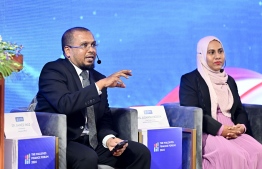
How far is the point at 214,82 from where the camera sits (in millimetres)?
5844

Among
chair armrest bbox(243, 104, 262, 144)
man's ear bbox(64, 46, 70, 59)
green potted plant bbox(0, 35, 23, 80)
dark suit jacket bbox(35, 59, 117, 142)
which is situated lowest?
chair armrest bbox(243, 104, 262, 144)

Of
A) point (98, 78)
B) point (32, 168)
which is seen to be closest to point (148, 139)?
point (98, 78)

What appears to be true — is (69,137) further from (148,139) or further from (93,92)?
(148,139)

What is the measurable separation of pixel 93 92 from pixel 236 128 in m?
1.57

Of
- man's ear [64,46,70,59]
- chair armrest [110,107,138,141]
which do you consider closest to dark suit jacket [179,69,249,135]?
chair armrest [110,107,138,141]

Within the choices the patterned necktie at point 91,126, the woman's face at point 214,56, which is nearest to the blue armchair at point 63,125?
the patterned necktie at point 91,126

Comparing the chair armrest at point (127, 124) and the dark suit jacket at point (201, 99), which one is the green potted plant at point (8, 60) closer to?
the chair armrest at point (127, 124)

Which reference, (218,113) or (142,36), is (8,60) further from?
(142,36)

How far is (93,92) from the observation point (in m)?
4.65

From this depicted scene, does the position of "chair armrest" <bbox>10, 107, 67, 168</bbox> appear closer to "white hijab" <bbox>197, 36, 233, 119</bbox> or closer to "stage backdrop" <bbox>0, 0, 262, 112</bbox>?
"stage backdrop" <bbox>0, 0, 262, 112</bbox>

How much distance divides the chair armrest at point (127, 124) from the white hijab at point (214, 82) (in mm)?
1026

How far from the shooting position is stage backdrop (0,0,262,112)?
5902 mm

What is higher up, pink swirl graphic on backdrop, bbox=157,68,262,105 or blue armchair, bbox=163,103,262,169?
pink swirl graphic on backdrop, bbox=157,68,262,105

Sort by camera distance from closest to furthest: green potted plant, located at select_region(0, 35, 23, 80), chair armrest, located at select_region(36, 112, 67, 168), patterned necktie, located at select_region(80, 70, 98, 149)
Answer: green potted plant, located at select_region(0, 35, 23, 80) → chair armrest, located at select_region(36, 112, 67, 168) → patterned necktie, located at select_region(80, 70, 98, 149)
